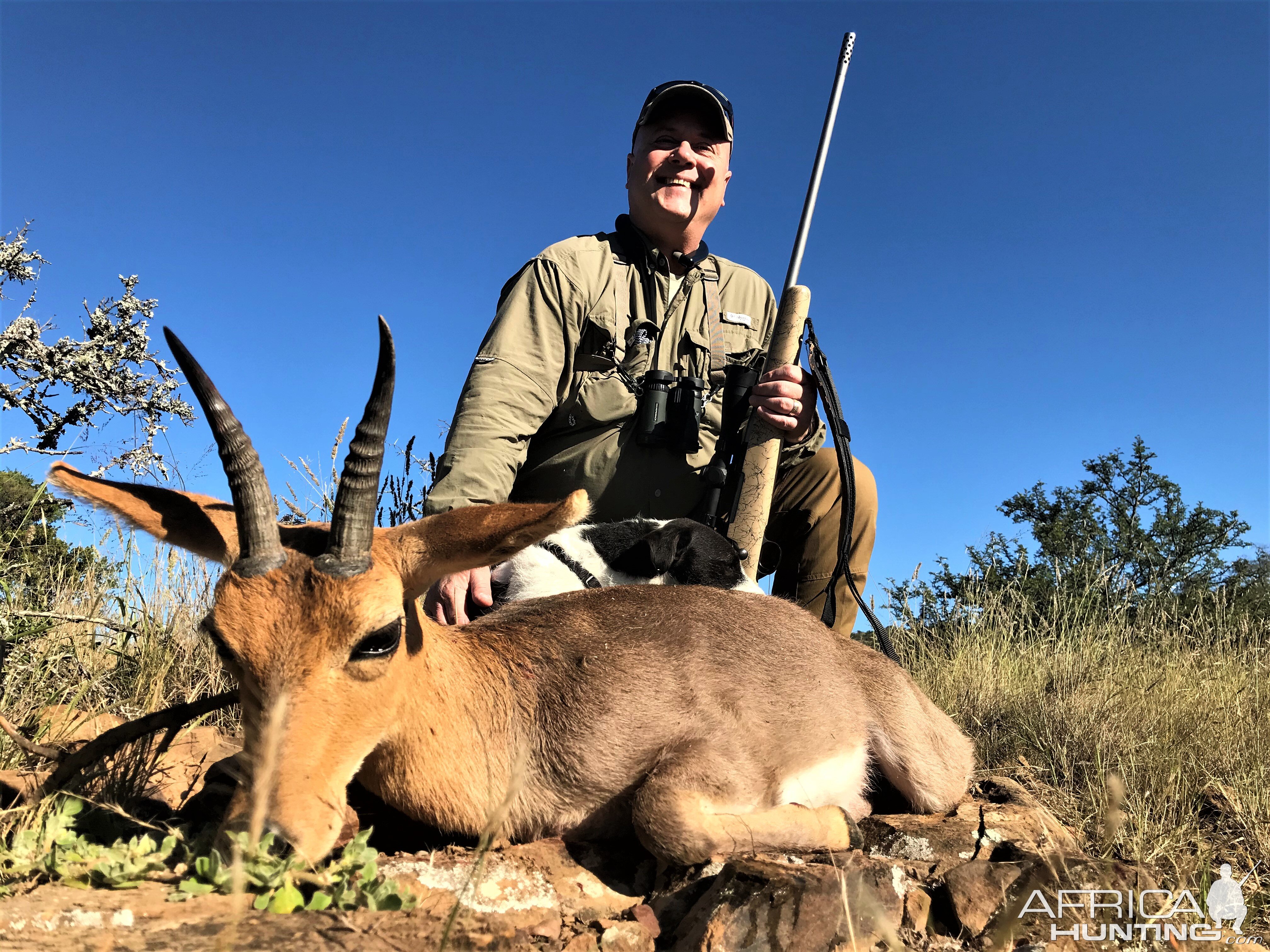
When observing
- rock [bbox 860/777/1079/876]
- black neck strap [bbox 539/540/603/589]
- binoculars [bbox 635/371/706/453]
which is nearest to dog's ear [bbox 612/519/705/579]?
black neck strap [bbox 539/540/603/589]

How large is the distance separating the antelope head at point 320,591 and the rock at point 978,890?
1702mm

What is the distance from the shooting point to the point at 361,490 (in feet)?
8.80

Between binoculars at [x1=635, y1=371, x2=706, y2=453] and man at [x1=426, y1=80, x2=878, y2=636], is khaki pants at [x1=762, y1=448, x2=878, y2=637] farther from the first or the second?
binoculars at [x1=635, y1=371, x2=706, y2=453]

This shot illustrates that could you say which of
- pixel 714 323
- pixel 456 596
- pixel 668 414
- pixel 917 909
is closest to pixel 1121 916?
pixel 917 909

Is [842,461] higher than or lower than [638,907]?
higher

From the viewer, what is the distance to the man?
5364 mm

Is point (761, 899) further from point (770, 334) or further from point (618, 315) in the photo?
point (770, 334)

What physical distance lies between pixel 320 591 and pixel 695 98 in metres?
5.29

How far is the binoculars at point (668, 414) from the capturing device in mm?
5770

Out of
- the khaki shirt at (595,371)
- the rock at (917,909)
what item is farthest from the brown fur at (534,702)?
the khaki shirt at (595,371)

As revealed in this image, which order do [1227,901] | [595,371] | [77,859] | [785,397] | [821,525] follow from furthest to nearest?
1. [821,525]
2. [595,371]
3. [785,397]
4. [1227,901]
5. [77,859]

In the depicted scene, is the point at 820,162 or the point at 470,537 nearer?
the point at 470,537

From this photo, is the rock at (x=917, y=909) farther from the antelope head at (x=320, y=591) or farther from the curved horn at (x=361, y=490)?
the curved horn at (x=361, y=490)

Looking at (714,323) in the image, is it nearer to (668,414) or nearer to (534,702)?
(668,414)
